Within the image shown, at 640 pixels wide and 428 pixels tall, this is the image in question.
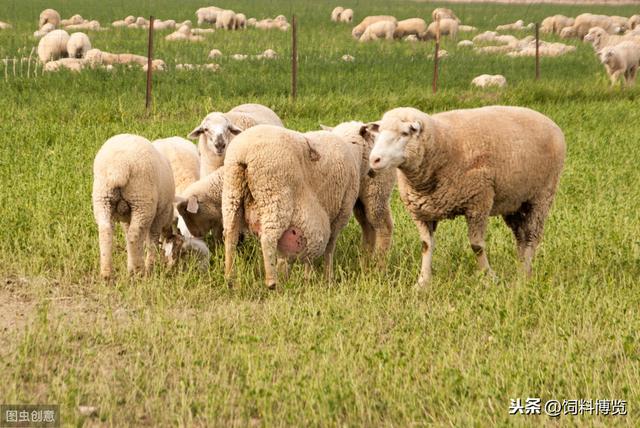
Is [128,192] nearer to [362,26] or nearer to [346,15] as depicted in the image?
[362,26]

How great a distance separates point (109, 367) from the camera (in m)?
6.08

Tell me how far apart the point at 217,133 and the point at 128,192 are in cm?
152

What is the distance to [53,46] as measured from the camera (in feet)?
81.4

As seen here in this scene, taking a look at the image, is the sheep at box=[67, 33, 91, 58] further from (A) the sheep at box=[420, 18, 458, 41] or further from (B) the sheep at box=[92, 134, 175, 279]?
(B) the sheep at box=[92, 134, 175, 279]

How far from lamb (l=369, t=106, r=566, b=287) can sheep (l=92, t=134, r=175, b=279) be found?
172cm

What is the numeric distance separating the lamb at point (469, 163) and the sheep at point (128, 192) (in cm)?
172

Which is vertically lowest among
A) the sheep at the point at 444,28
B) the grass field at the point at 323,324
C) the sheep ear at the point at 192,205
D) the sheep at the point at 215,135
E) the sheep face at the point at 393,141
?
the sheep at the point at 444,28

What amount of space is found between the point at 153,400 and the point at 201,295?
7.29ft

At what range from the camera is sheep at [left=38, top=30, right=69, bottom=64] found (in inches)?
965

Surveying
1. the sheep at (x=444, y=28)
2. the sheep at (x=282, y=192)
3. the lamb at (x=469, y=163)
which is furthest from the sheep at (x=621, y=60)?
the sheep at (x=282, y=192)

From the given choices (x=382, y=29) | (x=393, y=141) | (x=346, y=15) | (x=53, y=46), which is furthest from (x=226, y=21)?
(x=393, y=141)

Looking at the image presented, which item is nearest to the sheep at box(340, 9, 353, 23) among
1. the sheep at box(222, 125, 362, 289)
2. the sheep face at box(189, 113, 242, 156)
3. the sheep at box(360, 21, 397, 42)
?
the sheep at box(360, 21, 397, 42)

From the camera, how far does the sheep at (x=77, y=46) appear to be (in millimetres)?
24375

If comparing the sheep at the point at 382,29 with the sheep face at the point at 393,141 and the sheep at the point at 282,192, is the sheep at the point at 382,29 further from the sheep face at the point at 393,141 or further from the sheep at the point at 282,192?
the sheep face at the point at 393,141
